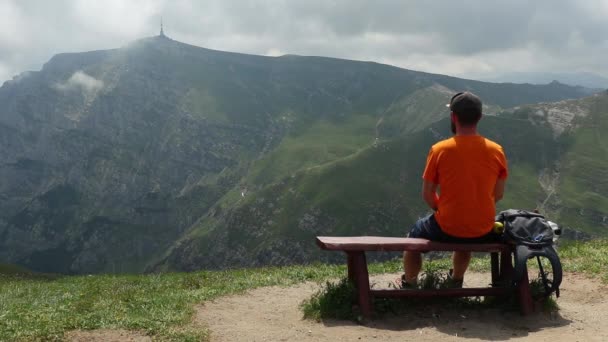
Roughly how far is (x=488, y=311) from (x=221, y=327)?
582cm

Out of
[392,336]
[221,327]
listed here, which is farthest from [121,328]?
[392,336]

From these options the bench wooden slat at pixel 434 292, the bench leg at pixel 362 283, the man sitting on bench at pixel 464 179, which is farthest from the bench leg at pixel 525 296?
the bench leg at pixel 362 283

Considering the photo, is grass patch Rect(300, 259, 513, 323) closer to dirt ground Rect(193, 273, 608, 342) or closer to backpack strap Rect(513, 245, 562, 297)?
dirt ground Rect(193, 273, 608, 342)

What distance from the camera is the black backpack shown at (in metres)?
11.2

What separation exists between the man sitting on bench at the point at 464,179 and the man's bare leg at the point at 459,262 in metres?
0.65

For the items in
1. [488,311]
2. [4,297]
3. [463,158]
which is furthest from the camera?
[4,297]

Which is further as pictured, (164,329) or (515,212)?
(515,212)

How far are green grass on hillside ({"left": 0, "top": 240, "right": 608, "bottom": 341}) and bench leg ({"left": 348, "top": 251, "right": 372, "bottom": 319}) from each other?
3314 mm

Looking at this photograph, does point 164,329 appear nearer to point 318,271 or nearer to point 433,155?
point 433,155

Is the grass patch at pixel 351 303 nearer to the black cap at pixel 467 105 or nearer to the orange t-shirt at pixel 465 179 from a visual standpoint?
the orange t-shirt at pixel 465 179

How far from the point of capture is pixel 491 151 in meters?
11.4

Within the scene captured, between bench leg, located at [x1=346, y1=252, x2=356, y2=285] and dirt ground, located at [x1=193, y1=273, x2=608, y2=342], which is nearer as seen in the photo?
dirt ground, located at [x1=193, y1=273, x2=608, y2=342]

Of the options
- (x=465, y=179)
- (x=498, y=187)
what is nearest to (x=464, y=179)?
(x=465, y=179)

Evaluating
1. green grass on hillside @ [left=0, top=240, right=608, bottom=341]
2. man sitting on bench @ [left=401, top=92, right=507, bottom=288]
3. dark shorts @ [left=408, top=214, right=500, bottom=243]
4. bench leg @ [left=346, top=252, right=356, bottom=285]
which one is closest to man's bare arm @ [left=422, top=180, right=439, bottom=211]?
man sitting on bench @ [left=401, top=92, right=507, bottom=288]
